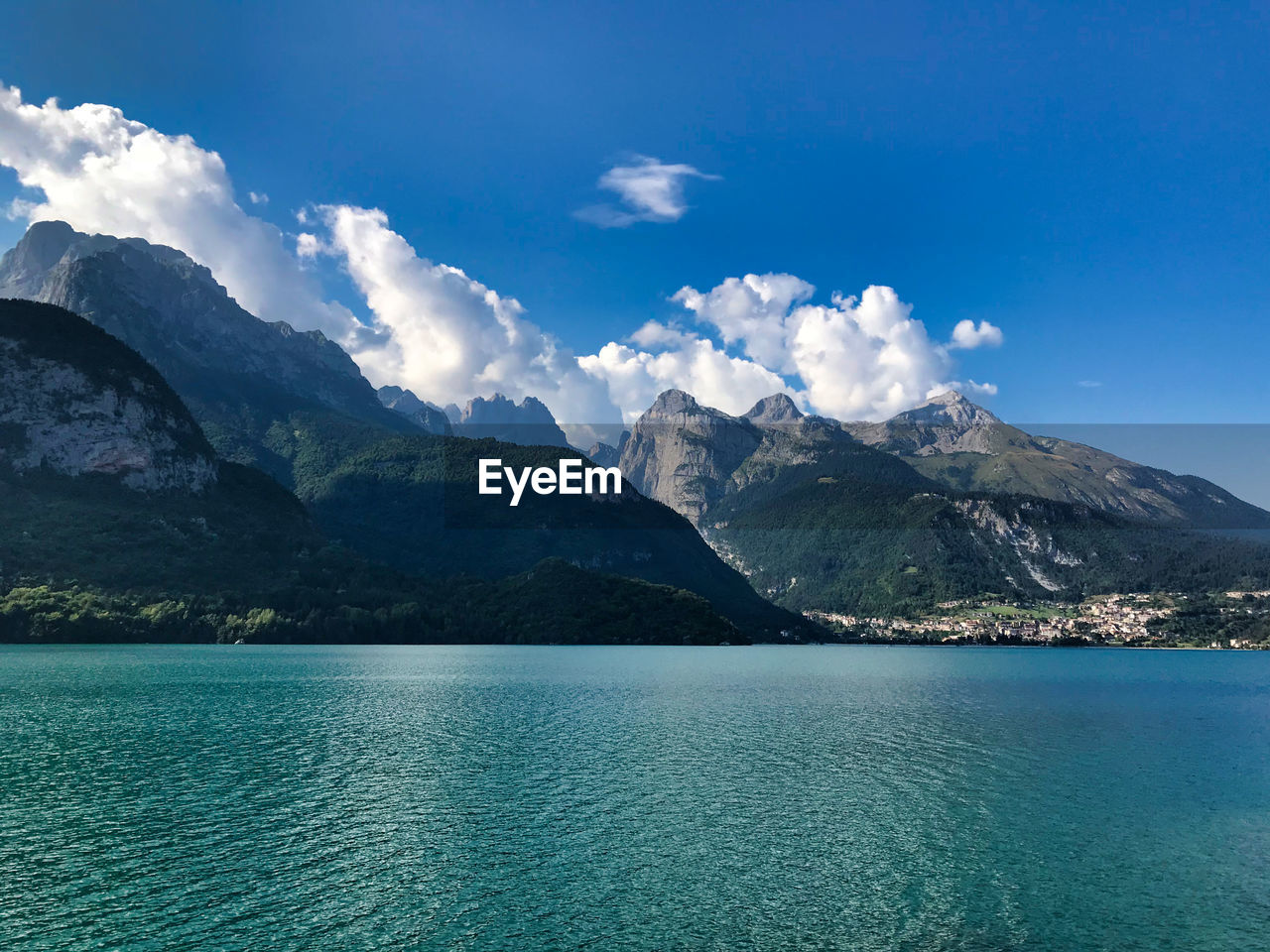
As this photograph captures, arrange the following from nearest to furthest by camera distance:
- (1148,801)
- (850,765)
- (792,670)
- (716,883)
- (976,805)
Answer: (716,883) → (976,805) → (1148,801) → (850,765) → (792,670)

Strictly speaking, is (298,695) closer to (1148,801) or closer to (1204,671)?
(1148,801)

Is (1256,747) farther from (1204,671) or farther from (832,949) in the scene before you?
(1204,671)

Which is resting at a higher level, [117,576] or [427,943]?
[117,576]

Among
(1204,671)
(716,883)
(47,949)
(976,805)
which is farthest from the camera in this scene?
(1204,671)

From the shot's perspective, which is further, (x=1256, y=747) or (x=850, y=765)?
(x=1256, y=747)

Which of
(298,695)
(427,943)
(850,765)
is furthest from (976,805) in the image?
(298,695)

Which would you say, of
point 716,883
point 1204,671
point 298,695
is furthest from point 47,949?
point 1204,671
